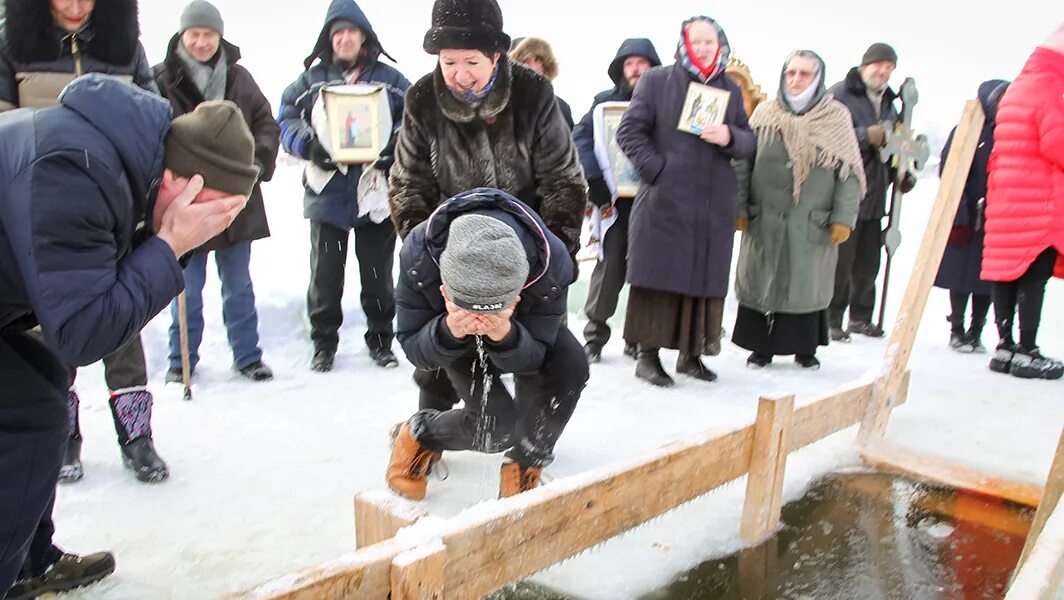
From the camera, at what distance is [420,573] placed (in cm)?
149

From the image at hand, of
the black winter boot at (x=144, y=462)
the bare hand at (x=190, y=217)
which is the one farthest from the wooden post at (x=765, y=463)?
the black winter boot at (x=144, y=462)

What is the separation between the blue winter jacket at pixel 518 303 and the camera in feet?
8.41

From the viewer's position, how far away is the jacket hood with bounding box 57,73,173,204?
1.55 meters

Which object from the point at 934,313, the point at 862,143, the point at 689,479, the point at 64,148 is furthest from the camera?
the point at 934,313

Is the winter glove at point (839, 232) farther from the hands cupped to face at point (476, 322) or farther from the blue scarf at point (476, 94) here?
the hands cupped to face at point (476, 322)

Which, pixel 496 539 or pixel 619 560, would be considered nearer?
pixel 496 539

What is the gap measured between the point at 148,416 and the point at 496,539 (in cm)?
187

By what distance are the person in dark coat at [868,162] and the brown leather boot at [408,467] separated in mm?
3771

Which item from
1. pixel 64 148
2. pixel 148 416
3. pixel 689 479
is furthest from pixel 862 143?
pixel 64 148

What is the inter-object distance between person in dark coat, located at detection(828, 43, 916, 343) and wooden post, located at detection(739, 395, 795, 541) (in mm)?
3355

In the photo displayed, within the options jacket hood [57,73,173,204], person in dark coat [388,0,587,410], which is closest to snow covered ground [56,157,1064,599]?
person in dark coat [388,0,587,410]

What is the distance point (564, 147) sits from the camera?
335 centimetres

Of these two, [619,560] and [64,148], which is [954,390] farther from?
[64,148]

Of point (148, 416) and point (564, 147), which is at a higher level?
point (564, 147)
